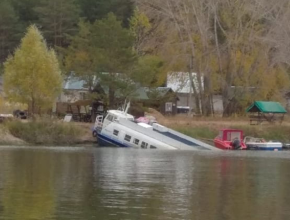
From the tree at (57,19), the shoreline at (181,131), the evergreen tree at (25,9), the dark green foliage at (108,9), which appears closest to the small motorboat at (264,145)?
the shoreline at (181,131)

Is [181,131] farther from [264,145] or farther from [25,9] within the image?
[25,9]

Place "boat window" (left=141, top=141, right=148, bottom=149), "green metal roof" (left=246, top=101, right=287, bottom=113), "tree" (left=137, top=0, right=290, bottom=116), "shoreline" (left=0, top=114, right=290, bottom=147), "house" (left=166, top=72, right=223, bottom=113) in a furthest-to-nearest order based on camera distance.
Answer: "house" (left=166, top=72, right=223, bottom=113), "green metal roof" (left=246, top=101, right=287, bottom=113), "tree" (left=137, top=0, right=290, bottom=116), "shoreline" (left=0, top=114, right=290, bottom=147), "boat window" (left=141, top=141, right=148, bottom=149)

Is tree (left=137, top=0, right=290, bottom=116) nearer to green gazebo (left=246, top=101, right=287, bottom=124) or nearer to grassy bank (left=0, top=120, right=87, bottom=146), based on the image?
green gazebo (left=246, top=101, right=287, bottom=124)

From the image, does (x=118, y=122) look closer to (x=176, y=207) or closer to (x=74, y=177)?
(x=74, y=177)

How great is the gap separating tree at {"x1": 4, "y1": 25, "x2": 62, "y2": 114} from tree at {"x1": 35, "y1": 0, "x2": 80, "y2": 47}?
1188 inches

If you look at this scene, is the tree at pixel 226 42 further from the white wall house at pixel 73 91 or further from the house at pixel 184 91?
the white wall house at pixel 73 91

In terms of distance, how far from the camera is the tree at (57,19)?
99438 mm

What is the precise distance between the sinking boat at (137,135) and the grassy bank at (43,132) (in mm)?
2174

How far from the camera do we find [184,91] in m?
93.4

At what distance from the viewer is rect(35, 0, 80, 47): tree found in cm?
9944

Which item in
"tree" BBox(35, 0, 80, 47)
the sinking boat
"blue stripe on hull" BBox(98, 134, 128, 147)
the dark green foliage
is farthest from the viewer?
the dark green foliage

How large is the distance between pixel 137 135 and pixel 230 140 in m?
7.85

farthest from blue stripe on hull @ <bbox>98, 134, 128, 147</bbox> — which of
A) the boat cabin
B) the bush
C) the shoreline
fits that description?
the boat cabin

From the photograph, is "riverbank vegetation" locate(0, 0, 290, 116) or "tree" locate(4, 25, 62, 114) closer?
"tree" locate(4, 25, 62, 114)
